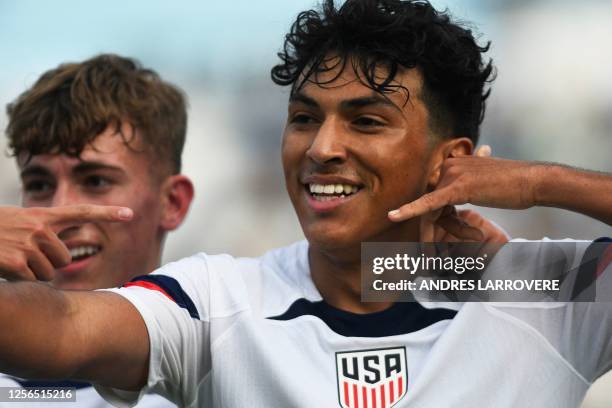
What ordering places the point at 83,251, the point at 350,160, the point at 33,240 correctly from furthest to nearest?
1. the point at 83,251
2. the point at 350,160
3. the point at 33,240

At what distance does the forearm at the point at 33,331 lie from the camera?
2133 millimetres

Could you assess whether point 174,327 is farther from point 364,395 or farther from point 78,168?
point 78,168

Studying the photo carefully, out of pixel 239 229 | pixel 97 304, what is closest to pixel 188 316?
pixel 97 304

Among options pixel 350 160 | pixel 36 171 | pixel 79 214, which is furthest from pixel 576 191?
pixel 36 171

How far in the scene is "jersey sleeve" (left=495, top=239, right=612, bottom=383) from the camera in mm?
2734

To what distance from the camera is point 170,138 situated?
12.8 ft

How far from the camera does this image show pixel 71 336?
7.40ft

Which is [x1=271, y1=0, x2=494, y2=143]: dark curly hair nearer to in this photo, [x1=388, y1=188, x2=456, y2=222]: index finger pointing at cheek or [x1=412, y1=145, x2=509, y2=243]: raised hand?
[x1=412, y1=145, x2=509, y2=243]: raised hand

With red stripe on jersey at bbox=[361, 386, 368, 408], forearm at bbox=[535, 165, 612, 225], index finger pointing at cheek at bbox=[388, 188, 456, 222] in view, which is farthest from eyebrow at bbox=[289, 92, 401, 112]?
red stripe on jersey at bbox=[361, 386, 368, 408]

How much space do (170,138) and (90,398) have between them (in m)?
1.26

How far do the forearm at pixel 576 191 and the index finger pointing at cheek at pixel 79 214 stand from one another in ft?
3.85

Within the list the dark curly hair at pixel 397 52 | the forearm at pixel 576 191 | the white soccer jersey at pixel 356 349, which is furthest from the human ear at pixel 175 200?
the forearm at pixel 576 191

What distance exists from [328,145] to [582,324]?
2.92 ft

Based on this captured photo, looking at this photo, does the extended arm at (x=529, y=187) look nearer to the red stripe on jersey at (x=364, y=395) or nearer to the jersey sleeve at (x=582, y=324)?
the jersey sleeve at (x=582, y=324)
